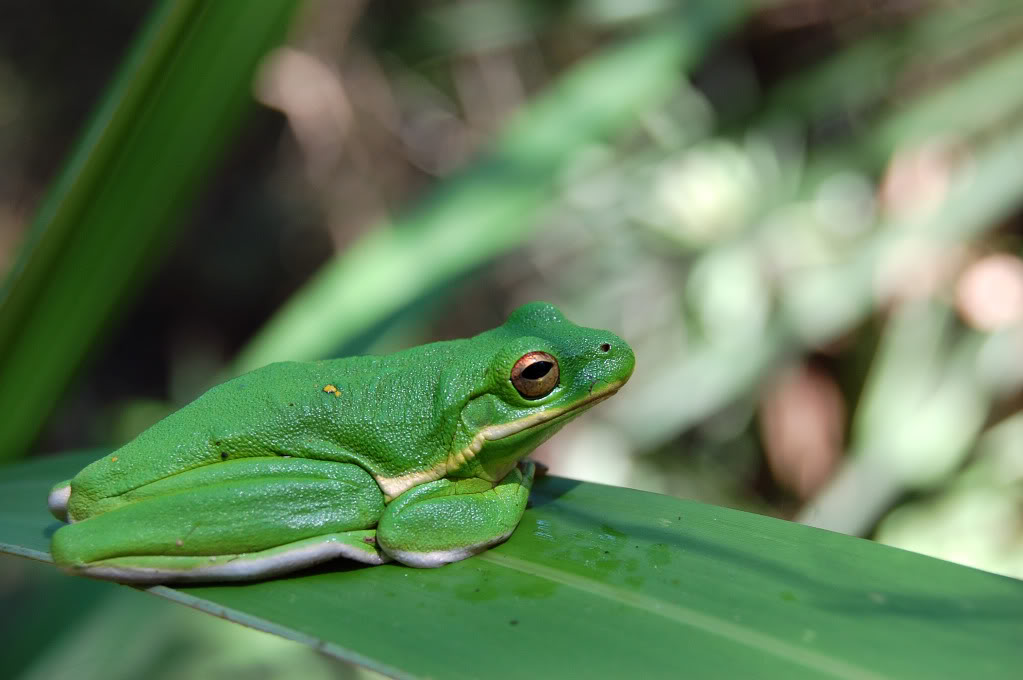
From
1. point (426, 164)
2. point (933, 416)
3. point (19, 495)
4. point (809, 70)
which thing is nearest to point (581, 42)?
point (426, 164)

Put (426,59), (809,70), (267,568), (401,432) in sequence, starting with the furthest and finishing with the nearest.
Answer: (426,59) < (809,70) < (401,432) < (267,568)

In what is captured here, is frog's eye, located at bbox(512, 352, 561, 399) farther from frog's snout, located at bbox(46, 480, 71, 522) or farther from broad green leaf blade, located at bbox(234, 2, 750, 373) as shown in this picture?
frog's snout, located at bbox(46, 480, 71, 522)

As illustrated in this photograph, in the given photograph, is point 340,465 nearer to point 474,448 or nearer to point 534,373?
point 474,448

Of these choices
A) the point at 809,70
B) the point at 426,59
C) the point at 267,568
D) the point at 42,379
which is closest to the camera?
the point at 267,568

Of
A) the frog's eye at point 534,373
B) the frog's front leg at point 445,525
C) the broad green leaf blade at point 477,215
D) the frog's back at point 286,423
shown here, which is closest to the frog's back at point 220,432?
the frog's back at point 286,423

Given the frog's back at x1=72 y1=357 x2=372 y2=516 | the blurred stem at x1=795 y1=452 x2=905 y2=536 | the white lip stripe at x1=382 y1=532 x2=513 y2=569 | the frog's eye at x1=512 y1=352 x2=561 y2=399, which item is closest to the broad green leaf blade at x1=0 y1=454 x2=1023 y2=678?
the white lip stripe at x1=382 y1=532 x2=513 y2=569

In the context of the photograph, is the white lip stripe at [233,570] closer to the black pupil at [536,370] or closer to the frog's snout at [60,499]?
the frog's snout at [60,499]

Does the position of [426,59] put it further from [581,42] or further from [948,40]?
[948,40]
